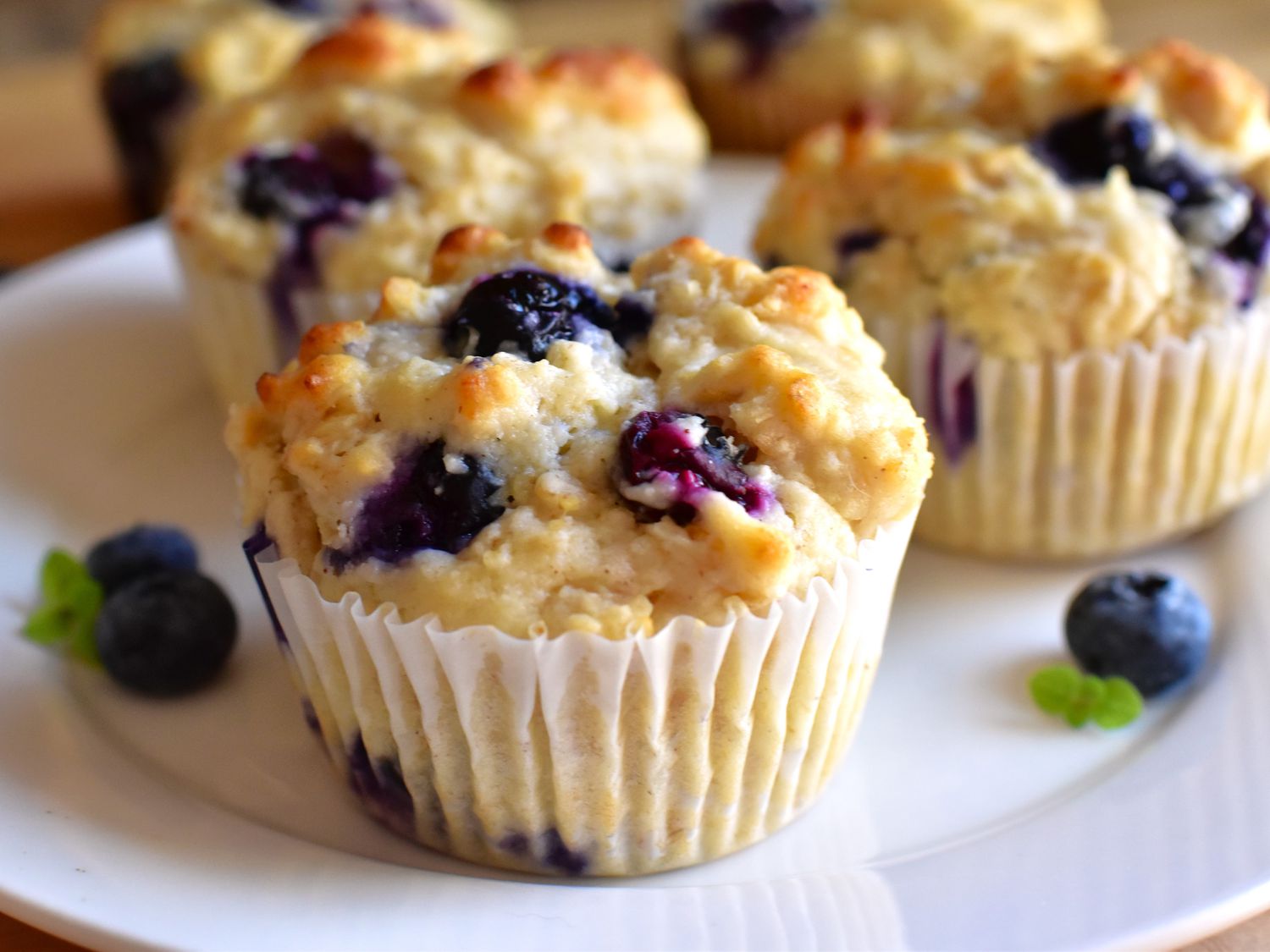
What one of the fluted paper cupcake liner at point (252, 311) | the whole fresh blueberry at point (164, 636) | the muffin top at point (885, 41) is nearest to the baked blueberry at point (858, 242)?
the fluted paper cupcake liner at point (252, 311)

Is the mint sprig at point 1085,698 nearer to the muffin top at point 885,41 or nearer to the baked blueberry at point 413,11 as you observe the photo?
the muffin top at point 885,41

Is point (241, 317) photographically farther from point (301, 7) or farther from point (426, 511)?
point (301, 7)

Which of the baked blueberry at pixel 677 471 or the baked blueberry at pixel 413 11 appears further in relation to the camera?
the baked blueberry at pixel 413 11

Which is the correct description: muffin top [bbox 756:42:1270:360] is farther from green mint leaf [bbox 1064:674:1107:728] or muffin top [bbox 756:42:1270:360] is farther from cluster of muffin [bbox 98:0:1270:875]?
green mint leaf [bbox 1064:674:1107:728]

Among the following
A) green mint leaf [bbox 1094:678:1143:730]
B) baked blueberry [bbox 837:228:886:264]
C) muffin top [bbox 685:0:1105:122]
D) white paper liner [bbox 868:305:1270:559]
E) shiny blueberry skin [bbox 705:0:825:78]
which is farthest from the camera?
shiny blueberry skin [bbox 705:0:825:78]

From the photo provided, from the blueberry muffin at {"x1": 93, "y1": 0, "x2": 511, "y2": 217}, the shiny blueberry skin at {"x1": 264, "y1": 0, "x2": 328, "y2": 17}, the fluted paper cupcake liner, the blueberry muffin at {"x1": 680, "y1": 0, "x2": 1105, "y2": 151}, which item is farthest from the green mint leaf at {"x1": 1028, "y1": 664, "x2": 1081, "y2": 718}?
the shiny blueberry skin at {"x1": 264, "y1": 0, "x2": 328, "y2": 17}

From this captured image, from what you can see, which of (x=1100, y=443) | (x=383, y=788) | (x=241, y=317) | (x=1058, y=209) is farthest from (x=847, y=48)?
(x=383, y=788)

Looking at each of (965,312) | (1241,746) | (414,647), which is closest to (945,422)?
(965,312)
